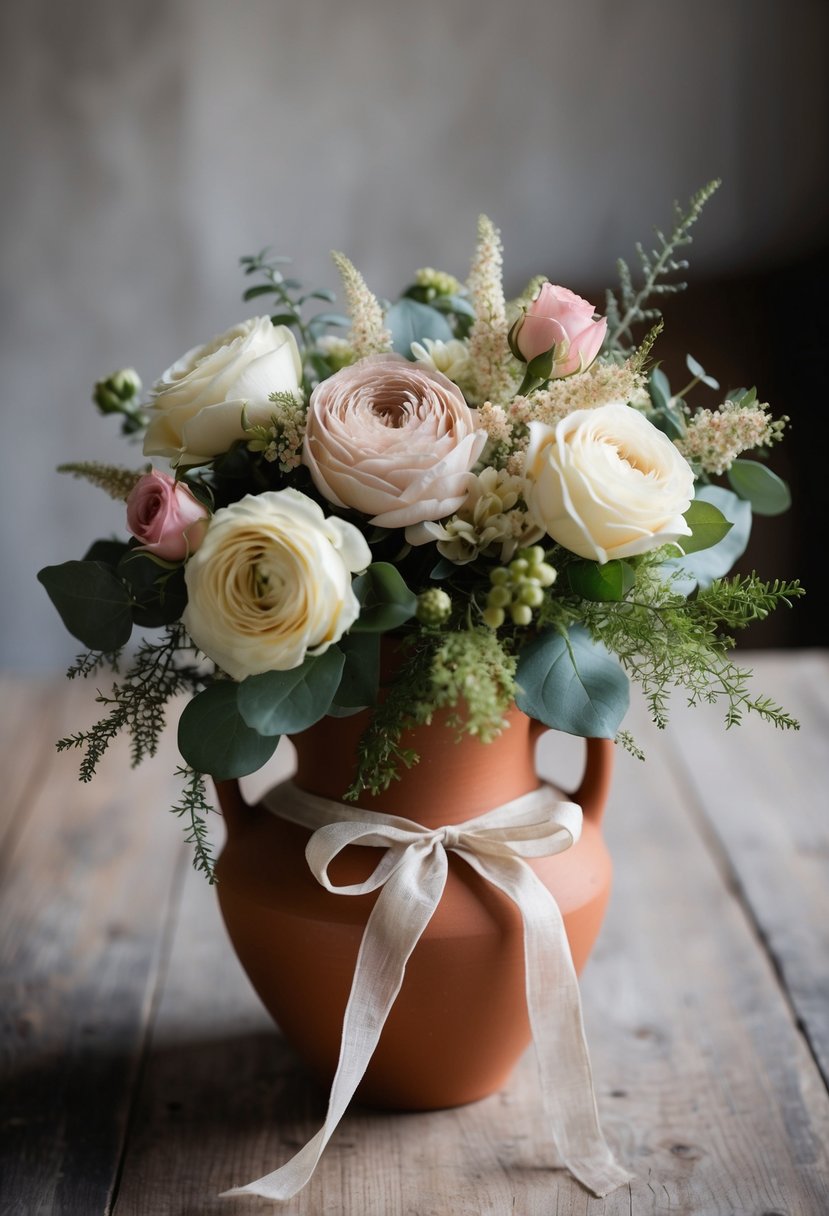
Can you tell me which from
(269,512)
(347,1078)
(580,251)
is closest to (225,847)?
(347,1078)

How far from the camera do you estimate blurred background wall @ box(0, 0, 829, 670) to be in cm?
274

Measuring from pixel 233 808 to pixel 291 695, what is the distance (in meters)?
0.22

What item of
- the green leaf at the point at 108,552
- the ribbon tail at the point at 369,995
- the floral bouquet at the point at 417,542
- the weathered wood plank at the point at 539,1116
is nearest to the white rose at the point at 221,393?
the floral bouquet at the point at 417,542

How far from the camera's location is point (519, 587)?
2.23ft

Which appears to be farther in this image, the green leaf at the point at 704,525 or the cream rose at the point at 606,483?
the green leaf at the point at 704,525

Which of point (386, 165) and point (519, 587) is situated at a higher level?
point (519, 587)

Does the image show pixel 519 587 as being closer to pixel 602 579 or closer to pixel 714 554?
pixel 602 579

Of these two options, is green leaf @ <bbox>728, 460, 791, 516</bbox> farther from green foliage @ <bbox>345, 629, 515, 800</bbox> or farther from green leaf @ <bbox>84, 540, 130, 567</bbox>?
green leaf @ <bbox>84, 540, 130, 567</bbox>

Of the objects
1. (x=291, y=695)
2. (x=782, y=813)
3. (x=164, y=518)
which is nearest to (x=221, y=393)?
(x=164, y=518)

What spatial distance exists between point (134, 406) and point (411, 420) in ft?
1.25

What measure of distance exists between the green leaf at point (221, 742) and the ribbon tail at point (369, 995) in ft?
0.45

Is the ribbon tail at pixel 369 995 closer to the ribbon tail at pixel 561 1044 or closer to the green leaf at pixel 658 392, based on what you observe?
the ribbon tail at pixel 561 1044

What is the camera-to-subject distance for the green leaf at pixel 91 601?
2.52 feet

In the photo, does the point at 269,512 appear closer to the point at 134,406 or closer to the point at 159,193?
the point at 134,406
